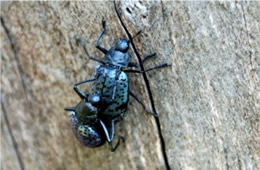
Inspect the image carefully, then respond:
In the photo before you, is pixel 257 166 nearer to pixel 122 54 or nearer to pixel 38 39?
pixel 122 54

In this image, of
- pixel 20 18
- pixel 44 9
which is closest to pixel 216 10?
pixel 44 9

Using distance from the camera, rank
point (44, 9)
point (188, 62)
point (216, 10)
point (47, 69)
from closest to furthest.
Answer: point (216, 10) → point (188, 62) → point (44, 9) → point (47, 69)

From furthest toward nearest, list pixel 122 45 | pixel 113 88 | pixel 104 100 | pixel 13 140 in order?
pixel 13 140, pixel 104 100, pixel 113 88, pixel 122 45

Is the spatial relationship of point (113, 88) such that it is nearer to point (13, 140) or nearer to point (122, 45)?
point (122, 45)

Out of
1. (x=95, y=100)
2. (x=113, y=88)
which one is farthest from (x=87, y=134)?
Result: (x=113, y=88)

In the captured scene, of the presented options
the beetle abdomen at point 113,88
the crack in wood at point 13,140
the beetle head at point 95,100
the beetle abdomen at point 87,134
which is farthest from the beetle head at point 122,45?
the crack in wood at point 13,140

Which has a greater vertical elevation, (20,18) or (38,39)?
(20,18)

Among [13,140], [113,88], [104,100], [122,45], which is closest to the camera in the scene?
[122,45]

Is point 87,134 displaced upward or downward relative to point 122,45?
downward
